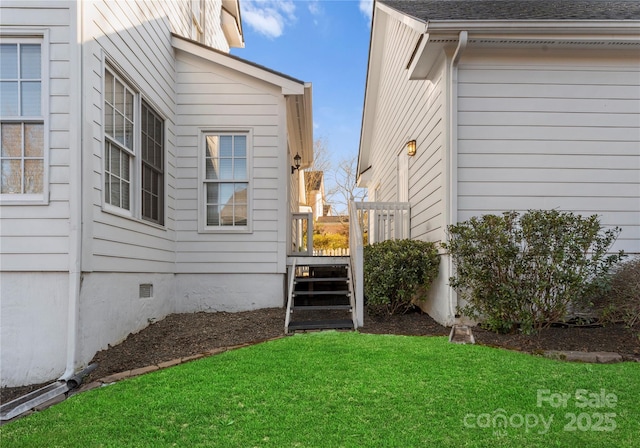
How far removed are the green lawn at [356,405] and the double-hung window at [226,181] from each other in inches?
117

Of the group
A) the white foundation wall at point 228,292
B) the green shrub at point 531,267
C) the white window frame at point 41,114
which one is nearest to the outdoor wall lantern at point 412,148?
the green shrub at point 531,267

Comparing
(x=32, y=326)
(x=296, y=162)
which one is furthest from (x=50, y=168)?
(x=296, y=162)

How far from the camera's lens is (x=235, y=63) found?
5.86 metres

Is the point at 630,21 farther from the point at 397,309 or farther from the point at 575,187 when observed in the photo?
the point at 397,309

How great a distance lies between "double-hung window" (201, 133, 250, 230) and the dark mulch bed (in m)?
1.57

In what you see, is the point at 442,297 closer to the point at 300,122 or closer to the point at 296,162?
the point at 300,122

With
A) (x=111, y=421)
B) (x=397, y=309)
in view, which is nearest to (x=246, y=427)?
(x=111, y=421)

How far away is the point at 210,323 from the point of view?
5.18m

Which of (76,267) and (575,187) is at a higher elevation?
(575,187)

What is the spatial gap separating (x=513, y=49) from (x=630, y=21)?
1.22m

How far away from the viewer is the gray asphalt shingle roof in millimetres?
4621

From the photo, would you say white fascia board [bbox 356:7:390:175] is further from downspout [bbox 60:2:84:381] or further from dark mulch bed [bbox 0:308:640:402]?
dark mulch bed [bbox 0:308:640:402]

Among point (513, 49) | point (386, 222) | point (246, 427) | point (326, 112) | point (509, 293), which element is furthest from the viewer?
point (326, 112)

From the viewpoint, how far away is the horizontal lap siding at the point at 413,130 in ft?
Result: 16.9
